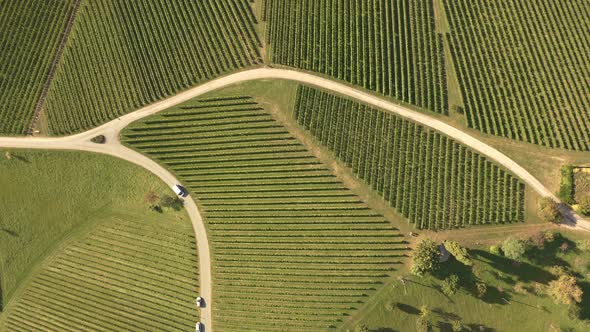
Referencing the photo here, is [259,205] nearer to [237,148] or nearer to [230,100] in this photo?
[237,148]

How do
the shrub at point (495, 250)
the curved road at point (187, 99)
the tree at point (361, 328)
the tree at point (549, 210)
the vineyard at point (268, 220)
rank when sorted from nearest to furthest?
1. the tree at point (549, 210)
2. the shrub at point (495, 250)
3. the tree at point (361, 328)
4. the vineyard at point (268, 220)
5. the curved road at point (187, 99)

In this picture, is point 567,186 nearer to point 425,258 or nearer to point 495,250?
point 495,250

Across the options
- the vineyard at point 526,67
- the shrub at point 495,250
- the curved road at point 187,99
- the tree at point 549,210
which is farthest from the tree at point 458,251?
the vineyard at point 526,67

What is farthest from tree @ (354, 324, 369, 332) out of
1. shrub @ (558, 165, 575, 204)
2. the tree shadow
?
shrub @ (558, 165, 575, 204)

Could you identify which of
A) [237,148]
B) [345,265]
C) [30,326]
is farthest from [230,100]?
[30,326]

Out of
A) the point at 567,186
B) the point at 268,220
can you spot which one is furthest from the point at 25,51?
the point at 567,186

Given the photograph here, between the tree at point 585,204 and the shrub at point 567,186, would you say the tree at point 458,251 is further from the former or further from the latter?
the tree at point 585,204
